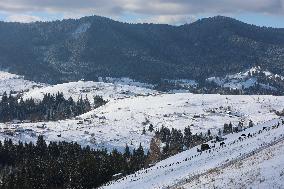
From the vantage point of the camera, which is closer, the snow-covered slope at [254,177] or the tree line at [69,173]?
the snow-covered slope at [254,177]

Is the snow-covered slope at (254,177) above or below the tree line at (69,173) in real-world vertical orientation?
above

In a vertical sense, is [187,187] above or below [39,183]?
above

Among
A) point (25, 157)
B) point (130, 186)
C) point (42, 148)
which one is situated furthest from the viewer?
point (42, 148)

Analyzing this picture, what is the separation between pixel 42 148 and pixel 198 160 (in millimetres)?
100720

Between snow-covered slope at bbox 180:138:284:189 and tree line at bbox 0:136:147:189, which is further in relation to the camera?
tree line at bbox 0:136:147:189

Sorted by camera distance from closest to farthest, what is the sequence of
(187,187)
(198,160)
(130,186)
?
1. (187,187)
2. (130,186)
3. (198,160)

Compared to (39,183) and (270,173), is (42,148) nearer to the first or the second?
(39,183)

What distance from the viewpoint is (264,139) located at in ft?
260

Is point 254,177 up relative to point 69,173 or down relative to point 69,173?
up

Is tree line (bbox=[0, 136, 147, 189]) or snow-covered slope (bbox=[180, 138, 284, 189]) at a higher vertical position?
snow-covered slope (bbox=[180, 138, 284, 189])

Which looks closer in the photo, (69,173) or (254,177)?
(254,177)

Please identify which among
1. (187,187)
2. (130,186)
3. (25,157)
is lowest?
(25,157)

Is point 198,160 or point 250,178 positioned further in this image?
point 198,160

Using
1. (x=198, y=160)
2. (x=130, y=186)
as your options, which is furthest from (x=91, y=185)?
Answer: (x=130, y=186)
